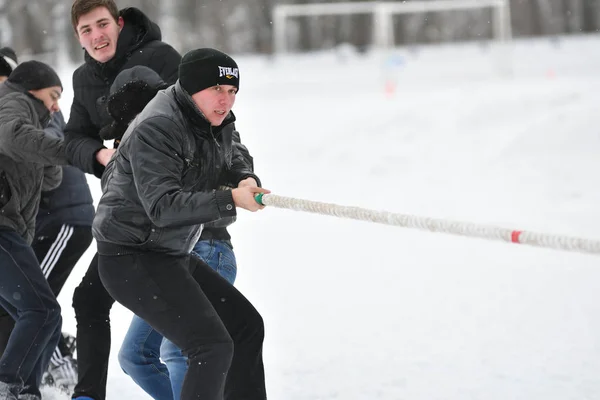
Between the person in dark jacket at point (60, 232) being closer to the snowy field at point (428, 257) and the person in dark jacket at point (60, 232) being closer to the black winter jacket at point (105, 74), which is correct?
the snowy field at point (428, 257)

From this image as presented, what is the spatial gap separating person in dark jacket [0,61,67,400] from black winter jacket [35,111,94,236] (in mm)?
300

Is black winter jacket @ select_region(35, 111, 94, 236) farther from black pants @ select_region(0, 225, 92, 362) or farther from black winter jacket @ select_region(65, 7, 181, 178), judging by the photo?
black winter jacket @ select_region(65, 7, 181, 178)

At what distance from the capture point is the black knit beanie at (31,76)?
4.42 metres

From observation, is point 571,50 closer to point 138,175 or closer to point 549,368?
point 549,368

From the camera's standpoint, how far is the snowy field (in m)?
5.05

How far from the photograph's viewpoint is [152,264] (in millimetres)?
3271

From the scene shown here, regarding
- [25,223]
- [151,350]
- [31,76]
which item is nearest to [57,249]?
[25,223]

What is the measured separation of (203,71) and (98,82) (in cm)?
115

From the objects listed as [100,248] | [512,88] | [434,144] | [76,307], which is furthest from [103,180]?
[512,88]

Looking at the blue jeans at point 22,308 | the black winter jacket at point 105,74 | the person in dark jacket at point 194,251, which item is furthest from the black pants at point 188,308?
the blue jeans at point 22,308

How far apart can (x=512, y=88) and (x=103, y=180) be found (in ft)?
47.5

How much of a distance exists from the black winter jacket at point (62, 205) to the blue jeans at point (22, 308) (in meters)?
0.47

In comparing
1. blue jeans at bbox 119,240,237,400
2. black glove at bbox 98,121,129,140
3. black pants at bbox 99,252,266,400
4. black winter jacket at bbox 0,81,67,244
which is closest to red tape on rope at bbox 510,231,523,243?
black pants at bbox 99,252,266,400

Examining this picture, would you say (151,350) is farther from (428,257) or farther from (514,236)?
(428,257)
